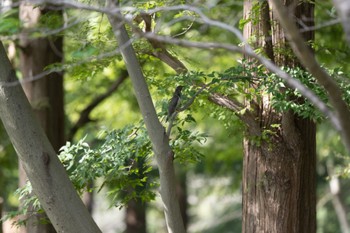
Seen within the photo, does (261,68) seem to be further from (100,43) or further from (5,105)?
(5,105)

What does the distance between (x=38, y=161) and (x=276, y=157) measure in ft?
6.82

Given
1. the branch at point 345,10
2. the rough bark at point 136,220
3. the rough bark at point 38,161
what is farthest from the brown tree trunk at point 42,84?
the branch at point 345,10

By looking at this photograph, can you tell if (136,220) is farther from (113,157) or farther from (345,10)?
(345,10)

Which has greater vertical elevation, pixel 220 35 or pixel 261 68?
pixel 220 35

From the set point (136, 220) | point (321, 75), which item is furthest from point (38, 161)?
point (136, 220)

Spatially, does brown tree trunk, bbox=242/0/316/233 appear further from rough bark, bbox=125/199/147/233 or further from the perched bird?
rough bark, bbox=125/199/147/233

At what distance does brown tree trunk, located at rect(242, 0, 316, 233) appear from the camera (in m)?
6.16

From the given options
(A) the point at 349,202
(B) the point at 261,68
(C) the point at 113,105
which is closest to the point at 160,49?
(B) the point at 261,68

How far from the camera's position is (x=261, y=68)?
5828 mm

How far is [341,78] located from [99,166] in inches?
84.3

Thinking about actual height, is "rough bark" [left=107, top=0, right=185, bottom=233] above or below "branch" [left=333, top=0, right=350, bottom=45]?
above

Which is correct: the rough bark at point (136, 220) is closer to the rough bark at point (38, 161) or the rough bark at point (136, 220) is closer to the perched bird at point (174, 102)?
the rough bark at point (38, 161)

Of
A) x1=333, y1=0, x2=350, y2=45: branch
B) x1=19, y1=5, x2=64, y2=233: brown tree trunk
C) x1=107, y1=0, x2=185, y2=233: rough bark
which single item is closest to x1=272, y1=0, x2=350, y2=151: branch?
x1=333, y1=0, x2=350, y2=45: branch

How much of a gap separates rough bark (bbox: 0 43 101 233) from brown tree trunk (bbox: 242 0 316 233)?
165cm
